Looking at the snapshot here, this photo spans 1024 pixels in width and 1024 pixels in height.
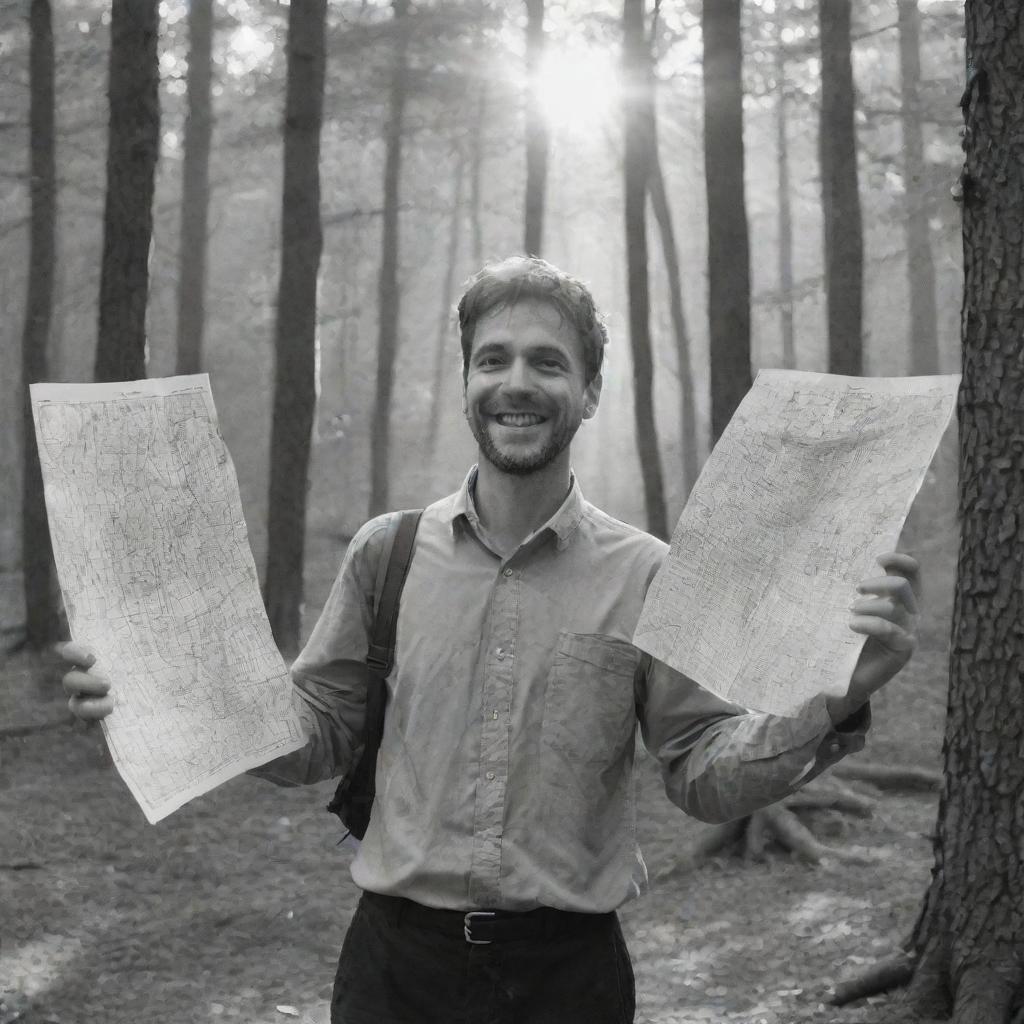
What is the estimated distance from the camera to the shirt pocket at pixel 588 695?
2.06 m

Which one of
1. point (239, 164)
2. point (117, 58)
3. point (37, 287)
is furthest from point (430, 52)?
point (117, 58)

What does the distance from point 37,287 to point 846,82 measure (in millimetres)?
8516

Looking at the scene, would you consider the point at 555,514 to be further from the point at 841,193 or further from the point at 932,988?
the point at 841,193

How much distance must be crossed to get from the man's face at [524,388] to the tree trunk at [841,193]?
7278 millimetres

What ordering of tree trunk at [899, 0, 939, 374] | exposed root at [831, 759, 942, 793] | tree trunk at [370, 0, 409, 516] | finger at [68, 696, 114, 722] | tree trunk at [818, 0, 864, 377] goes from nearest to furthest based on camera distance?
finger at [68, 696, 114, 722] < exposed root at [831, 759, 942, 793] < tree trunk at [818, 0, 864, 377] < tree trunk at [899, 0, 939, 374] < tree trunk at [370, 0, 409, 516]

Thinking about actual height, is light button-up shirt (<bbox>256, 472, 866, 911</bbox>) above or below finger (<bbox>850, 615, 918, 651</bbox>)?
below

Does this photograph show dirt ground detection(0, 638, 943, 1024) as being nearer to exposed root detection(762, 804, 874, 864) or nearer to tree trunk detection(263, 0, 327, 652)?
exposed root detection(762, 804, 874, 864)

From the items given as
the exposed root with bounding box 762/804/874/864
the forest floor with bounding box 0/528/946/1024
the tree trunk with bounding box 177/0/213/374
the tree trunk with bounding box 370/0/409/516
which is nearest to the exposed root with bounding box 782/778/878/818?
the forest floor with bounding box 0/528/946/1024

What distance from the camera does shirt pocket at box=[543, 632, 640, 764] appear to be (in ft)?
6.76

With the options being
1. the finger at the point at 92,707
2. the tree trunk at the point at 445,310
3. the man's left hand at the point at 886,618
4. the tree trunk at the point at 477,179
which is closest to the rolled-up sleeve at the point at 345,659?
the finger at the point at 92,707

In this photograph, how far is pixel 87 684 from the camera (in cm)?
169

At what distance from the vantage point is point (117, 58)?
730cm

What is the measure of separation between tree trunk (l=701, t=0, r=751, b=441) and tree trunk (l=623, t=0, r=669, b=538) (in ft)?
15.2

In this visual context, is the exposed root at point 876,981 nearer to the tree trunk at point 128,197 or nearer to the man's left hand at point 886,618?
the man's left hand at point 886,618
